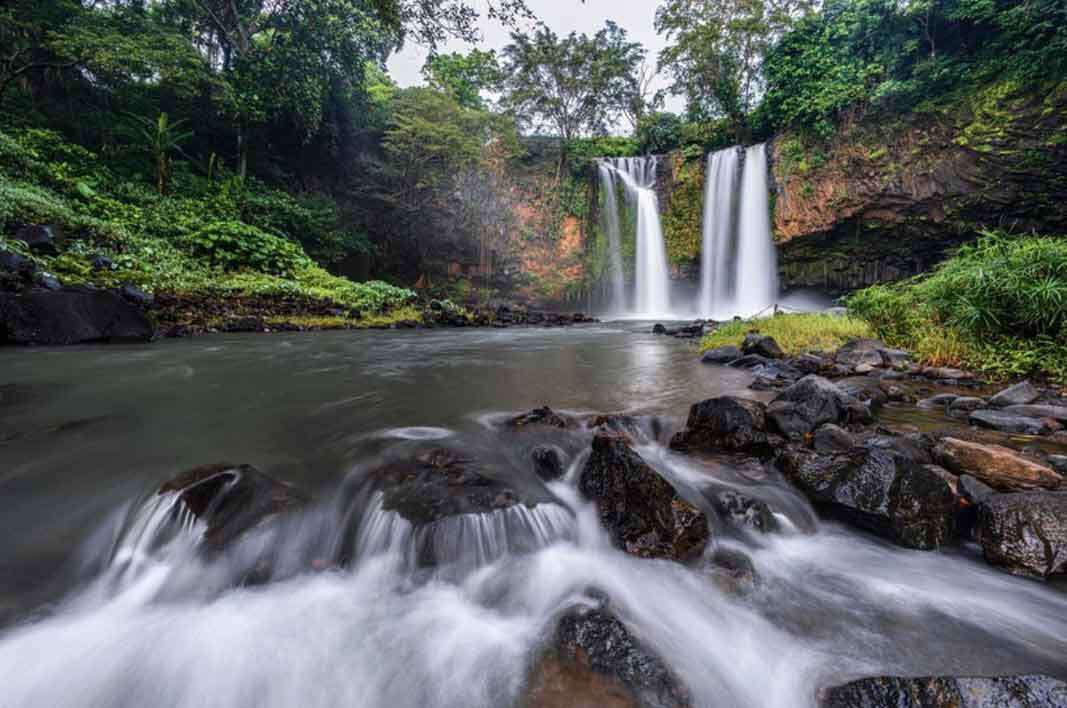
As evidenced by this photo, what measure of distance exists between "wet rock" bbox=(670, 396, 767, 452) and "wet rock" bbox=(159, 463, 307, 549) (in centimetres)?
249

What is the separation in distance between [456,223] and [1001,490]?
2087 centimetres

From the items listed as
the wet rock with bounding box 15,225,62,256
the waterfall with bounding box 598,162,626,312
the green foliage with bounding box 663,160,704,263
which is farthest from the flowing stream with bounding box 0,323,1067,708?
the waterfall with bounding box 598,162,626,312

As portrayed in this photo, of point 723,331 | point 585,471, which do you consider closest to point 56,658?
point 585,471

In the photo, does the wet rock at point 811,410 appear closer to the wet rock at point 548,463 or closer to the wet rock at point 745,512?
the wet rock at point 745,512

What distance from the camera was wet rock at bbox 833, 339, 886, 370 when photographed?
5.32m

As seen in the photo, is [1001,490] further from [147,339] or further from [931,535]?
[147,339]

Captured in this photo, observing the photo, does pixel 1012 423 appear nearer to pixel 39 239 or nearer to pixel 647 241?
pixel 39 239

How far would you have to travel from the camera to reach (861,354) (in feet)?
18.2

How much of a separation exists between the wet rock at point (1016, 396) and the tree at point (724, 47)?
58.6ft

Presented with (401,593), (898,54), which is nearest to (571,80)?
(898,54)

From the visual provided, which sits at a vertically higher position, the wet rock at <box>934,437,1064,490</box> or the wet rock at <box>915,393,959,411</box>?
the wet rock at <box>934,437,1064,490</box>

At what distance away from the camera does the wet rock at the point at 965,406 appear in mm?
3453

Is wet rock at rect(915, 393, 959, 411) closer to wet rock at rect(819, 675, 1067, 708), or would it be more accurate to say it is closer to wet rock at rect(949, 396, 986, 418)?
wet rock at rect(949, 396, 986, 418)

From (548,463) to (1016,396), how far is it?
3930mm
